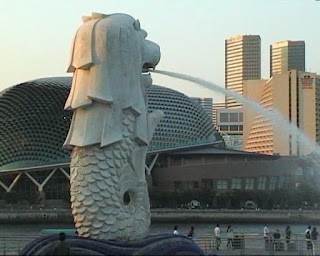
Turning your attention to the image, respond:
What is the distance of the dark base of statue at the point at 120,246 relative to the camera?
1453 centimetres

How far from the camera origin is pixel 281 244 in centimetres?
1988

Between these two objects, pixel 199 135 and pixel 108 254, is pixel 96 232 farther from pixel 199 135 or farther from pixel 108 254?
pixel 199 135

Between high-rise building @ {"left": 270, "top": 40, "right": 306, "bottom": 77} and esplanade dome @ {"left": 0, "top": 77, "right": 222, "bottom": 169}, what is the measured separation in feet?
329

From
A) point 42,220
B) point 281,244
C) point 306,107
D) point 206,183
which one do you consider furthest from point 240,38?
point 281,244

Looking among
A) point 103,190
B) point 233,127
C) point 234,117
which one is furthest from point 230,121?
point 103,190

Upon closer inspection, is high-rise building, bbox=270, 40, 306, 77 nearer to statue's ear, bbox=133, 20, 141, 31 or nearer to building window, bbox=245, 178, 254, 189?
building window, bbox=245, 178, 254, 189

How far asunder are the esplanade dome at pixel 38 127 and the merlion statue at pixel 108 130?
52.6 metres

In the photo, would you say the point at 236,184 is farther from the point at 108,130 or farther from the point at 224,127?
the point at 224,127

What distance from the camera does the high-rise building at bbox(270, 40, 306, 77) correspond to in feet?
584

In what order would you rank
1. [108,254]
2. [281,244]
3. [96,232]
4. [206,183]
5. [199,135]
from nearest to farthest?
[108,254]
[96,232]
[281,244]
[206,183]
[199,135]

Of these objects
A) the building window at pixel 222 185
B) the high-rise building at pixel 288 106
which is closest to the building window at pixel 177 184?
the building window at pixel 222 185

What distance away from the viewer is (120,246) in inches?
594

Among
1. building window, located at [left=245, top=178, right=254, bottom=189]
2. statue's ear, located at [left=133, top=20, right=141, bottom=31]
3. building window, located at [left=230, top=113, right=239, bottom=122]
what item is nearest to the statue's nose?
statue's ear, located at [left=133, top=20, right=141, bottom=31]

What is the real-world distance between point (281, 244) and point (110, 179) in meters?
6.06
